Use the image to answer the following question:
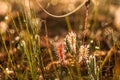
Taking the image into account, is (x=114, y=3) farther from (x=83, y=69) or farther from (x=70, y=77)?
(x=70, y=77)

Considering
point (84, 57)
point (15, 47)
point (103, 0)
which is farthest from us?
point (103, 0)

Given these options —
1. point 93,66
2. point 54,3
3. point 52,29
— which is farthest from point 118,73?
point 54,3

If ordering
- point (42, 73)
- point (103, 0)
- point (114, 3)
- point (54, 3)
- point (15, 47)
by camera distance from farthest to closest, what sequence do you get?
point (54, 3) < point (114, 3) < point (103, 0) < point (15, 47) < point (42, 73)

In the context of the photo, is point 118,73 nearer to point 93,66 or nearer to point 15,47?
point 93,66

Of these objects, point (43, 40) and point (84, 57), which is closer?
point (84, 57)

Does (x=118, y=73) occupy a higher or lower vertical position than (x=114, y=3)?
lower

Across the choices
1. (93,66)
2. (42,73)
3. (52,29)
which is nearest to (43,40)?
(52,29)

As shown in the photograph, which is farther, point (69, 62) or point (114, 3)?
point (114, 3)
